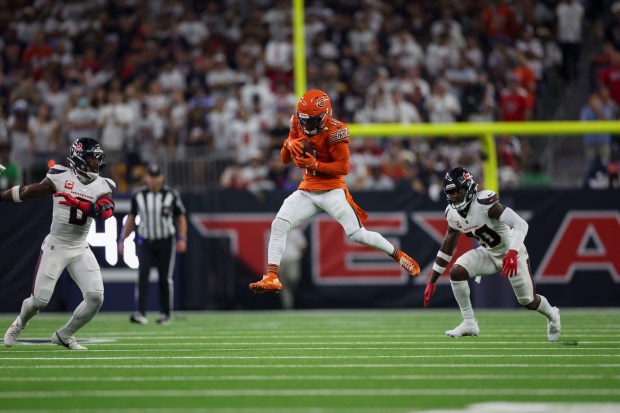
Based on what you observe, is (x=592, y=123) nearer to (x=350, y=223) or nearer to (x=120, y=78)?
(x=350, y=223)

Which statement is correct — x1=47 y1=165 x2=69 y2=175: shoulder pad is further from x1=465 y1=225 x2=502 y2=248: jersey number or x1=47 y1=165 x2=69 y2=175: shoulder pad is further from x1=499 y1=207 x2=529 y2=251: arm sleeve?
x1=499 y1=207 x2=529 y2=251: arm sleeve

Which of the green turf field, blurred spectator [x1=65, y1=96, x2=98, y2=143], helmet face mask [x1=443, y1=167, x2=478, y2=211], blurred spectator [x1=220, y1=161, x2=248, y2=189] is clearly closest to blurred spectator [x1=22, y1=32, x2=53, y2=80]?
blurred spectator [x1=65, y1=96, x2=98, y2=143]

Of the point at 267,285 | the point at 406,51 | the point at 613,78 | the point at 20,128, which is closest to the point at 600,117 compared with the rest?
the point at 613,78

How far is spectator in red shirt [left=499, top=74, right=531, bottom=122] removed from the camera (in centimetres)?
1532

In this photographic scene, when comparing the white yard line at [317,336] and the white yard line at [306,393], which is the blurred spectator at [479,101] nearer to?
the white yard line at [317,336]

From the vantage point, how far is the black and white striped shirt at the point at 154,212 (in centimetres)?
1238

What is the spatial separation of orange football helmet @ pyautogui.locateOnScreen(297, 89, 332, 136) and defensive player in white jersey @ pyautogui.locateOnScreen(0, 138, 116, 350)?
173 centimetres

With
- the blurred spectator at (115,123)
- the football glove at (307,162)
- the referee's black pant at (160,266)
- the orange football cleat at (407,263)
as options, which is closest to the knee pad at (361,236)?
the orange football cleat at (407,263)

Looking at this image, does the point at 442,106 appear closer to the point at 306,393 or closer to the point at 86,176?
the point at 86,176

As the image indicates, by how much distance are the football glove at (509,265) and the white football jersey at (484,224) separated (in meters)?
0.63

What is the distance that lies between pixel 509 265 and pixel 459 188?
85cm

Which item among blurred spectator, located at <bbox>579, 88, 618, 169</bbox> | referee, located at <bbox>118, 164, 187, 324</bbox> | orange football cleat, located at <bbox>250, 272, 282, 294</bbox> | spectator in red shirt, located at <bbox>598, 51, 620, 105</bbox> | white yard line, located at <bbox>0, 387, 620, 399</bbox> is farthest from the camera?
spectator in red shirt, located at <bbox>598, 51, 620, 105</bbox>

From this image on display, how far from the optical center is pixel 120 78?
60.0 feet

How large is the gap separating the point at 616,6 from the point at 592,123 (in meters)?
3.79
